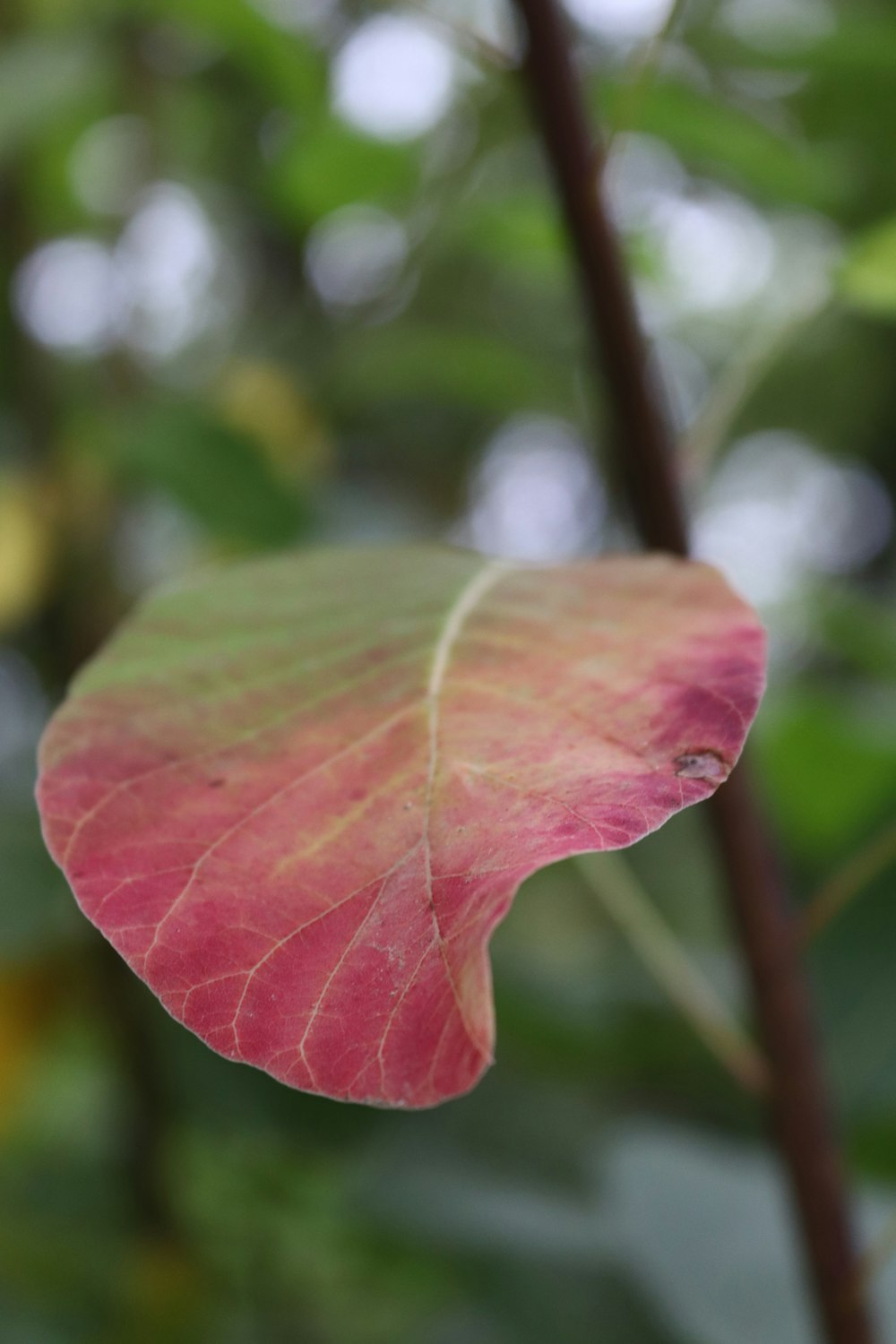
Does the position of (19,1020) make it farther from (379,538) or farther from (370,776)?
(370,776)

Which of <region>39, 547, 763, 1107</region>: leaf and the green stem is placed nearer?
<region>39, 547, 763, 1107</region>: leaf

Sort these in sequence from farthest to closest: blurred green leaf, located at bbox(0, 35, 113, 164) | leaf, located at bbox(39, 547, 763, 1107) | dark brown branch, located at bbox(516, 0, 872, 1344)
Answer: blurred green leaf, located at bbox(0, 35, 113, 164)
dark brown branch, located at bbox(516, 0, 872, 1344)
leaf, located at bbox(39, 547, 763, 1107)

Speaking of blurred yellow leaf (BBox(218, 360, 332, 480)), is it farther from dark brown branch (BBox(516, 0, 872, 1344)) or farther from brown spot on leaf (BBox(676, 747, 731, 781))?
brown spot on leaf (BBox(676, 747, 731, 781))

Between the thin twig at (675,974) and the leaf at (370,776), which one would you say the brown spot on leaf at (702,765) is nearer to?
the leaf at (370,776)

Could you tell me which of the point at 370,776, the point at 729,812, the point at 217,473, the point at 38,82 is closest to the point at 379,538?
the point at 217,473

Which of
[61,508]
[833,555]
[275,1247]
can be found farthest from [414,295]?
[833,555]

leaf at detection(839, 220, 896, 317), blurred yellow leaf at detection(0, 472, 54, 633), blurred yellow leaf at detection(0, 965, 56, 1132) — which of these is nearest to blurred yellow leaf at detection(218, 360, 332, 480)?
blurred yellow leaf at detection(0, 472, 54, 633)

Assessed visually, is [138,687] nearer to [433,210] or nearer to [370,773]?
[370,773]
